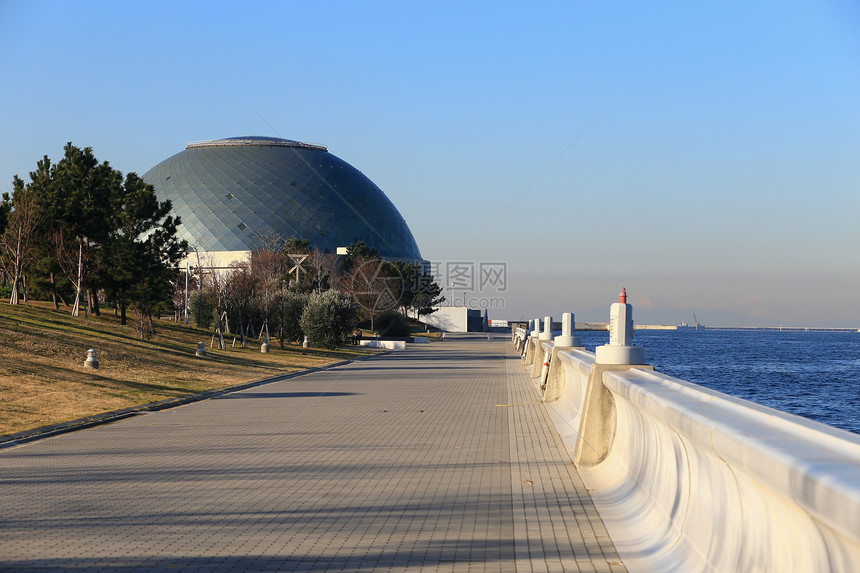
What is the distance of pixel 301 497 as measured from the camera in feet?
28.0

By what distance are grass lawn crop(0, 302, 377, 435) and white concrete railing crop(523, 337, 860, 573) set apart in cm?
998

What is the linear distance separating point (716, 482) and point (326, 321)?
1741 inches

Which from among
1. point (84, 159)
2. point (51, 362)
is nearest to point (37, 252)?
point (84, 159)

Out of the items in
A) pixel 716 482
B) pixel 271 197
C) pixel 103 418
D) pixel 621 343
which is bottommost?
pixel 103 418

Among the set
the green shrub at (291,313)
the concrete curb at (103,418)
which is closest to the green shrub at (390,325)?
the green shrub at (291,313)

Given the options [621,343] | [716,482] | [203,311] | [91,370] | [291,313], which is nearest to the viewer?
[716,482]

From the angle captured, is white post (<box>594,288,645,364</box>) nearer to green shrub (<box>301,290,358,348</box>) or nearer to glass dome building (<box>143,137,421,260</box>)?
green shrub (<box>301,290,358,348</box>)

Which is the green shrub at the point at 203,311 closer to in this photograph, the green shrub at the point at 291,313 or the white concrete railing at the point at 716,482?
the green shrub at the point at 291,313

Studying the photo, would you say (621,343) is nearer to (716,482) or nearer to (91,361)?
Answer: (716,482)

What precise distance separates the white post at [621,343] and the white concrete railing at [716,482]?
15cm

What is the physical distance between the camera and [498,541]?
6812 millimetres

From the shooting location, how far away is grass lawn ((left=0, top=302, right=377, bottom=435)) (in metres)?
17.1

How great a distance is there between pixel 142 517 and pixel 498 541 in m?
3.21

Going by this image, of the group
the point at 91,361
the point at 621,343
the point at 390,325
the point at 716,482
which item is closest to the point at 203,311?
the point at 390,325
